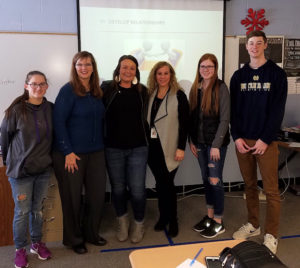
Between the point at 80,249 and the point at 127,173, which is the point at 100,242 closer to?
the point at 80,249

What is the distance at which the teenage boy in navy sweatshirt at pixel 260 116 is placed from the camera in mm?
2143

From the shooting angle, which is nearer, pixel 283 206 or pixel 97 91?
pixel 97 91

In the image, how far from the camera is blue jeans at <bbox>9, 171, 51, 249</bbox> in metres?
1.98

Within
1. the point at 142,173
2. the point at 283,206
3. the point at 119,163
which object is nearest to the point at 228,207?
the point at 283,206

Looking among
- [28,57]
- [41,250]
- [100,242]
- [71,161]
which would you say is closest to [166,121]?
[71,161]

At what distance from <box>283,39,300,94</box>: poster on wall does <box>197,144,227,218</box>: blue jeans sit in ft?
5.78

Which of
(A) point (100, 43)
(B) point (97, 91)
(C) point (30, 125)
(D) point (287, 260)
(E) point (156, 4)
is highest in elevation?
(E) point (156, 4)

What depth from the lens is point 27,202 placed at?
6.64ft

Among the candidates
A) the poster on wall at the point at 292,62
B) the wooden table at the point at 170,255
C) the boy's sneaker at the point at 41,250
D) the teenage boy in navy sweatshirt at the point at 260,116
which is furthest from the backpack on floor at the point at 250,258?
the poster on wall at the point at 292,62

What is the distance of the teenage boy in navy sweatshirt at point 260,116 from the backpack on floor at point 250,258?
130 centimetres

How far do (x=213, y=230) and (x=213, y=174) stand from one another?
1.71ft

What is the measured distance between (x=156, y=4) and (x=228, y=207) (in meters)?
2.30

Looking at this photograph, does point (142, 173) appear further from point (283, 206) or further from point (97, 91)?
point (283, 206)

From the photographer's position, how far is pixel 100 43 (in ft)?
10.1
